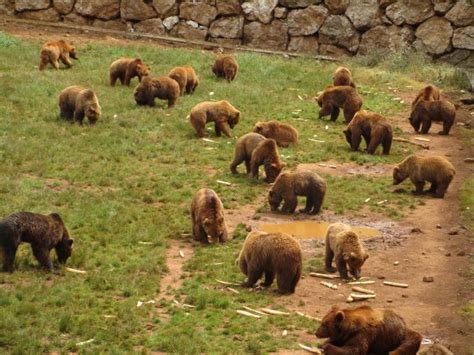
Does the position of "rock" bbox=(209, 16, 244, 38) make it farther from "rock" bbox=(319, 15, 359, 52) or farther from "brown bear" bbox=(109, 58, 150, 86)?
"brown bear" bbox=(109, 58, 150, 86)

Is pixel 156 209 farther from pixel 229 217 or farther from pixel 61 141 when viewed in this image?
pixel 61 141

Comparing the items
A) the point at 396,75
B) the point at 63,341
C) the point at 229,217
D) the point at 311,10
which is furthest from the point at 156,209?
the point at 311,10

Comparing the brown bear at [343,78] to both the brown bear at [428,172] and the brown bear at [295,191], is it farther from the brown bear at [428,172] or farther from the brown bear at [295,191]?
the brown bear at [295,191]

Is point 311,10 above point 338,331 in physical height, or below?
above

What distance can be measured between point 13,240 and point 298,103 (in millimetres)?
12991

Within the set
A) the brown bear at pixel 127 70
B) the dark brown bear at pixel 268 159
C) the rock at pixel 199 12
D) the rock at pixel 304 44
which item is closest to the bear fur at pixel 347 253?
A: the dark brown bear at pixel 268 159

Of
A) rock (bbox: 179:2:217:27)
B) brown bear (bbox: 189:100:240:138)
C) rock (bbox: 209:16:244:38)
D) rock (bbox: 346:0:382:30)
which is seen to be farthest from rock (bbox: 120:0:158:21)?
brown bear (bbox: 189:100:240:138)

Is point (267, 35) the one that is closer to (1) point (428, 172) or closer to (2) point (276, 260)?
(1) point (428, 172)

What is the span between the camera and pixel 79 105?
69.8 ft

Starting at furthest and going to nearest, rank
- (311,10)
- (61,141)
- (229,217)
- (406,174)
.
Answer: (311,10)
(61,141)
(406,174)
(229,217)

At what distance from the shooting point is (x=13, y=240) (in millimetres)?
12922

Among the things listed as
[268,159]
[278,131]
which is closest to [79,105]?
[278,131]

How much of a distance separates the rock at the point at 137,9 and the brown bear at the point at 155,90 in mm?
8658

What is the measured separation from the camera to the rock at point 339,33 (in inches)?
1198
